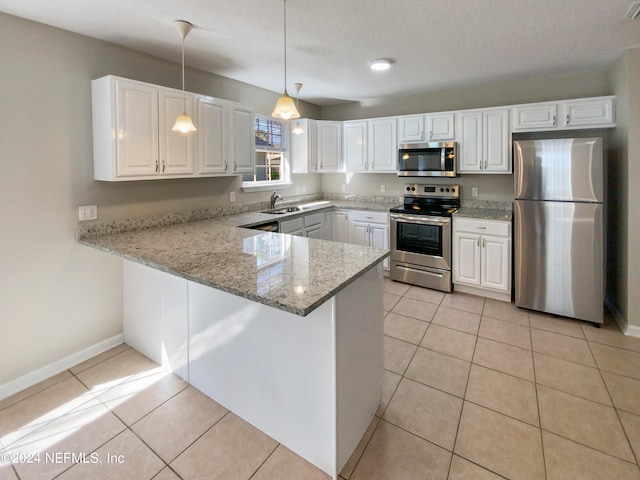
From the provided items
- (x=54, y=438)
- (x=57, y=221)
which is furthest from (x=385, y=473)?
(x=57, y=221)

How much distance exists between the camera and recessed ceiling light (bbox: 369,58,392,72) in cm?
308

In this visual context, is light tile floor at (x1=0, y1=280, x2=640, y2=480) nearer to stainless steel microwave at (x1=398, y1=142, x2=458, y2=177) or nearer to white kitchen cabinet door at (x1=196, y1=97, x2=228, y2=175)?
white kitchen cabinet door at (x1=196, y1=97, x2=228, y2=175)

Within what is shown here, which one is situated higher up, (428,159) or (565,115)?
(565,115)

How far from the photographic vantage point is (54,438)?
1.86 meters

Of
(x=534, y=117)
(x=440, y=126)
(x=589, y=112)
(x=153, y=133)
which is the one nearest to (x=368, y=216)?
(x=440, y=126)

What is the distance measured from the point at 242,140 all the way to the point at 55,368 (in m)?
2.52

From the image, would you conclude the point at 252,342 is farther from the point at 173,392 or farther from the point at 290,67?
the point at 290,67

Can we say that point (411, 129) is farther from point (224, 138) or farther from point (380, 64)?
point (224, 138)

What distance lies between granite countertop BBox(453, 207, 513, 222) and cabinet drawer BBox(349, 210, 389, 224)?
2.95ft

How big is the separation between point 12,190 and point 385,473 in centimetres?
283

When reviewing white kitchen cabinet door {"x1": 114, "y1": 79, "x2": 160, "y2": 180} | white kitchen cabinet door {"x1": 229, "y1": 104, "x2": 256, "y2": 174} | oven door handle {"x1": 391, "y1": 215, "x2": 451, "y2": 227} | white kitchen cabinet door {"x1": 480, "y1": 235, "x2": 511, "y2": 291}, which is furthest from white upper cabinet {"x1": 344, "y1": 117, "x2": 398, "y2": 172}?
white kitchen cabinet door {"x1": 114, "y1": 79, "x2": 160, "y2": 180}

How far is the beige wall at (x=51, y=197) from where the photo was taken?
2176 mm

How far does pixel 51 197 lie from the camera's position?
237cm

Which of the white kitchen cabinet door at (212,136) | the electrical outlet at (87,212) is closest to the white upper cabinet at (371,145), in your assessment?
the white kitchen cabinet door at (212,136)
